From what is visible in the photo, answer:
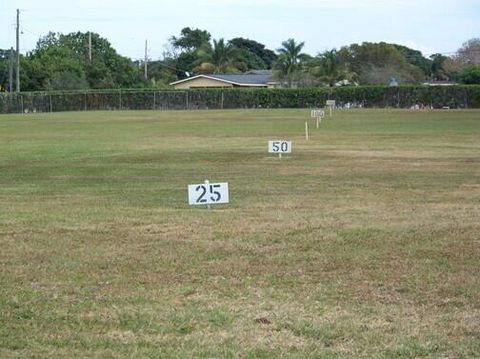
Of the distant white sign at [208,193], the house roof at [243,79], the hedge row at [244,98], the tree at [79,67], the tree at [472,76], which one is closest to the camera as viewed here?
the distant white sign at [208,193]

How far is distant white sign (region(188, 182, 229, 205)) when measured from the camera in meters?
12.3

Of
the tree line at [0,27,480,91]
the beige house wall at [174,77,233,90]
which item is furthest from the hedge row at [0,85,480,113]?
the beige house wall at [174,77,233,90]

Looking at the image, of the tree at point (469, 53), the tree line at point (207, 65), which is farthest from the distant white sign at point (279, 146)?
the tree at point (469, 53)

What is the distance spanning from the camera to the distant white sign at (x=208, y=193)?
40.5ft

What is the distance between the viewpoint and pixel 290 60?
110 meters

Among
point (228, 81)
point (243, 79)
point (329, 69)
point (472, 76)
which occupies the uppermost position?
point (329, 69)

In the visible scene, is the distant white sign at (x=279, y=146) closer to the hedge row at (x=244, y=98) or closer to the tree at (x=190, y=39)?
the hedge row at (x=244, y=98)

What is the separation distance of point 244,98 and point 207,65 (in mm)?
35291

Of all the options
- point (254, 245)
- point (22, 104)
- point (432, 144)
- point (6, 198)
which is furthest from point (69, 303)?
point (22, 104)

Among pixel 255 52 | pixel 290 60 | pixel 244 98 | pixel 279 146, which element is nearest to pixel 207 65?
pixel 290 60

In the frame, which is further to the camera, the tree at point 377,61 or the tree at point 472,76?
the tree at point 377,61

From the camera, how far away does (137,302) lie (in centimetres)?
705

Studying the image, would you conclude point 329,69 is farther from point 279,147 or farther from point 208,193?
point 208,193

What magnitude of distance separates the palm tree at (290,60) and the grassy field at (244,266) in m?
90.6
